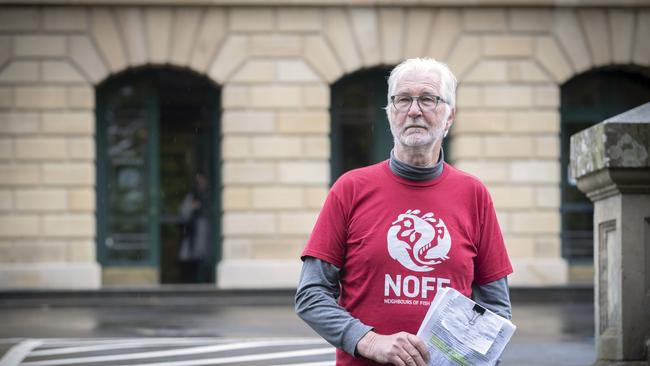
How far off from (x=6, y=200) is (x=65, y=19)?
2960 millimetres

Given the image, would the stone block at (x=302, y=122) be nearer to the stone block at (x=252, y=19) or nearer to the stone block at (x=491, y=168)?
the stone block at (x=252, y=19)

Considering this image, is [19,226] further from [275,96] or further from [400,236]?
[400,236]

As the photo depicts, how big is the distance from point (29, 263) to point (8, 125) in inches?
85.4

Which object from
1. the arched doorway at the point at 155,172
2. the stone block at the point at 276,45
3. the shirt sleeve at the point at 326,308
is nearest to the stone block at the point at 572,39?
the stone block at the point at 276,45

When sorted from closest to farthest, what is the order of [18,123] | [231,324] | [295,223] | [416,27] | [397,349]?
[397,349]
[231,324]
[18,123]
[295,223]
[416,27]

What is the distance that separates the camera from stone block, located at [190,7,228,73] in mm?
22016

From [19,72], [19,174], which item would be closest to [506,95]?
[19,72]

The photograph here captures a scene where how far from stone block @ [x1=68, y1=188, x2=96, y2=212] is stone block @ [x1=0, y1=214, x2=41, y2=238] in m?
0.58

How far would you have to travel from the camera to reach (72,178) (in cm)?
2206

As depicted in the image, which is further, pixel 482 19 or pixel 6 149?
pixel 482 19

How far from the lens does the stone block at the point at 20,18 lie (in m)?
21.8

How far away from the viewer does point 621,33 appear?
2236 centimetres

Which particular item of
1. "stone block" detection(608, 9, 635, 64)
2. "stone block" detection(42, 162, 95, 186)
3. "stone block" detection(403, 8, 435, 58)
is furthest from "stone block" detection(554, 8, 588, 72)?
"stone block" detection(42, 162, 95, 186)

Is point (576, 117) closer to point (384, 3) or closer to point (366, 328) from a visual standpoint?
point (384, 3)
